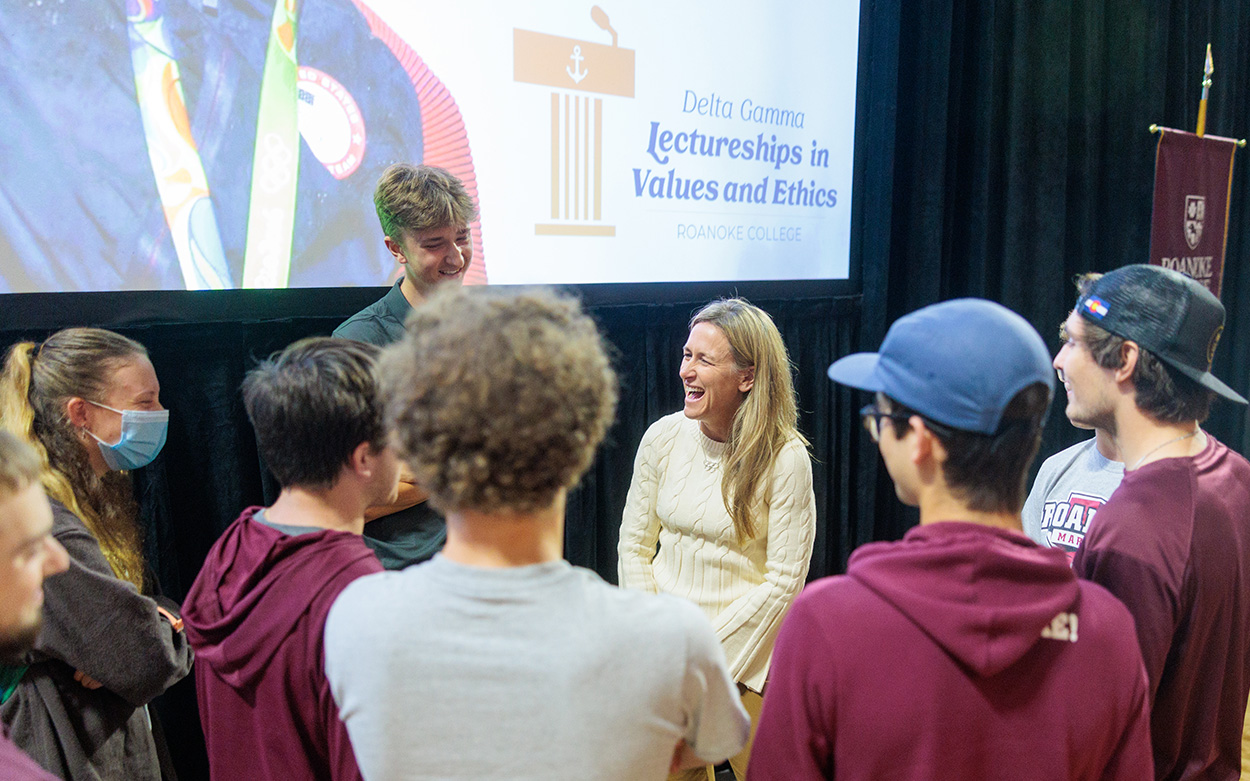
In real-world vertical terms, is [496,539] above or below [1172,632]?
above

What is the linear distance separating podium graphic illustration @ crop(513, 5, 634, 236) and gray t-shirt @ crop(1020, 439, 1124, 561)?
71.8 inches

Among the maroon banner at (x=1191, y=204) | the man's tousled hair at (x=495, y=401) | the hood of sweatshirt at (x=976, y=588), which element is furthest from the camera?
the maroon banner at (x=1191, y=204)

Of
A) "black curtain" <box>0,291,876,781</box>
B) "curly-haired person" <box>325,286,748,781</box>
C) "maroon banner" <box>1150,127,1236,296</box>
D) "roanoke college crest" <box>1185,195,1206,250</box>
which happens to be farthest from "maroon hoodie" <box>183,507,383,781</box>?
"roanoke college crest" <box>1185,195,1206,250</box>

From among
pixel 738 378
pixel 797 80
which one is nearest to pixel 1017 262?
pixel 797 80

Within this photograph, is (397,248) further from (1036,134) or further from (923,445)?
(1036,134)

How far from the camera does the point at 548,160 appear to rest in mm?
3104

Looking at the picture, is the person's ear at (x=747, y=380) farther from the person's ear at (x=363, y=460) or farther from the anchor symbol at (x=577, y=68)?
the anchor symbol at (x=577, y=68)

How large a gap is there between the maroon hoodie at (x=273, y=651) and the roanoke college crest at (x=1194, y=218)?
5.05m

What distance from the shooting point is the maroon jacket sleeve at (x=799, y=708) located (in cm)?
103

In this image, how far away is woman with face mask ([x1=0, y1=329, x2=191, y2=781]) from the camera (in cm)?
155

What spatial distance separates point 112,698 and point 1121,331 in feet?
6.50

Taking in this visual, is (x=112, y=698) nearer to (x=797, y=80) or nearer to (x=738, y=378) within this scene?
(x=738, y=378)

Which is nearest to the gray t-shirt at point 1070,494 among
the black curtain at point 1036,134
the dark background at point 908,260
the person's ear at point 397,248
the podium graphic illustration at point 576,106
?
the person's ear at point 397,248

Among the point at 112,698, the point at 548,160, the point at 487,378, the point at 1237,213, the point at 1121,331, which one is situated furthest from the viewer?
the point at 1237,213
